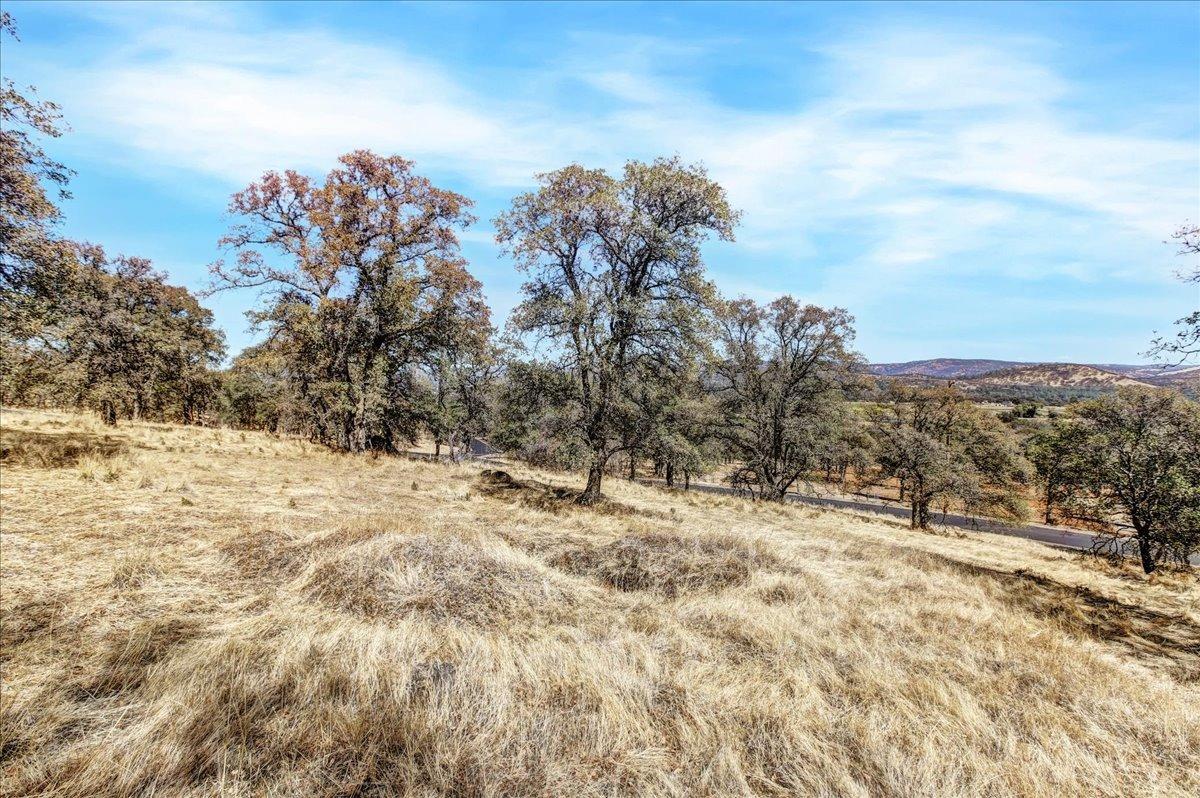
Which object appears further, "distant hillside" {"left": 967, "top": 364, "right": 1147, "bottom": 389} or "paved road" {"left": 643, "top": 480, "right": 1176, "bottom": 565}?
"distant hillside" {"left": 967, "top": 364, "right": 1147, "bottom": 389}

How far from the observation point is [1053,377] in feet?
542

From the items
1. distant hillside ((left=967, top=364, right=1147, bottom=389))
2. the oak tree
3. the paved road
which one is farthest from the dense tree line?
distant hillside ((left=967, top=364, right=1147, bottom=389))

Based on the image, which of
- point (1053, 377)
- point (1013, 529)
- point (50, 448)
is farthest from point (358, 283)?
point (1053, 377)

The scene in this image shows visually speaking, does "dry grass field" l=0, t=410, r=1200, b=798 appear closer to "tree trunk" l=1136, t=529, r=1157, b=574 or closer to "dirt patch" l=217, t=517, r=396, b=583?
"dirt patch" l=217, t=517, r=396, b=583

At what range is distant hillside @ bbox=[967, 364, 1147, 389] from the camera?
152 metres

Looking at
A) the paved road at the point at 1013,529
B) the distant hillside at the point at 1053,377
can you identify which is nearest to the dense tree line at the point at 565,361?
the paved road at the point at 1013,529

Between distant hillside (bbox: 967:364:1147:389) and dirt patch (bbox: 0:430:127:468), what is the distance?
201002mm

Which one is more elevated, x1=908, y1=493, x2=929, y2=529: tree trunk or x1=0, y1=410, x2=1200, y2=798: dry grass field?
x1=0, y1=410, x2=1200, y2=798: dry grass field

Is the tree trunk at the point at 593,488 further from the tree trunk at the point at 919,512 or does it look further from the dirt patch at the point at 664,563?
the tree trunk at the point at 919,512

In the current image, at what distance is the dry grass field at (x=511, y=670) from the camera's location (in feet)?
10.5

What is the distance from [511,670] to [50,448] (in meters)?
13.4

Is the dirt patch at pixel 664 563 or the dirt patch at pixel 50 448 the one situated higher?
the dirt patch at pixel 50 448

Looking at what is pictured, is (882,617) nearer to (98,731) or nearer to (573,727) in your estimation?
(573,727)

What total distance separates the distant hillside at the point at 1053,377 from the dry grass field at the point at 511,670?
19317 centimetres
